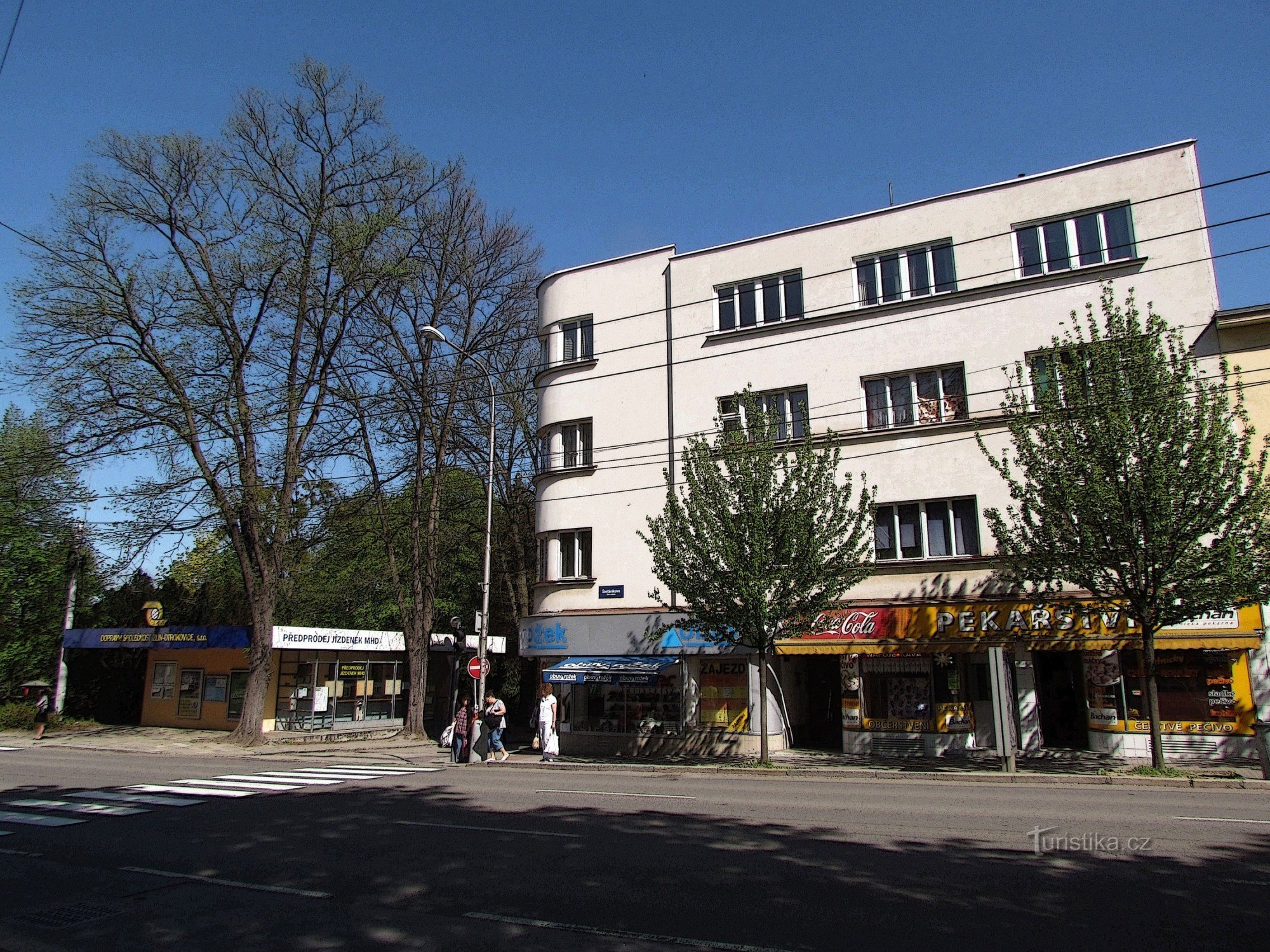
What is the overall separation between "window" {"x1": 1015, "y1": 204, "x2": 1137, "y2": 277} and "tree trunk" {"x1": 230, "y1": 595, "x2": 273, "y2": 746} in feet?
75.4

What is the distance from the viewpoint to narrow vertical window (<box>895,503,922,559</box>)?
2014 cm

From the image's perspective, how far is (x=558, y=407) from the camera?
25.0 m

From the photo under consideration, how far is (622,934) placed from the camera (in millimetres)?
6020

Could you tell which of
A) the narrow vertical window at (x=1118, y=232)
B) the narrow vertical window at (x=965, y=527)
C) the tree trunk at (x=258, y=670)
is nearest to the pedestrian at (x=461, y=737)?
the tree trunk at (x=258, y=670)

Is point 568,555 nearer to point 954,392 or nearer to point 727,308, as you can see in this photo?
point 727,308

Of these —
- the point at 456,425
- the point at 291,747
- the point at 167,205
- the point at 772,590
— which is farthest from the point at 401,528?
the point at 772,590

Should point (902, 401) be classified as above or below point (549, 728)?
above

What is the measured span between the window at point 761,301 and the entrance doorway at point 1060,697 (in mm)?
10493

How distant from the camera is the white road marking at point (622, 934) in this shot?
5.66m

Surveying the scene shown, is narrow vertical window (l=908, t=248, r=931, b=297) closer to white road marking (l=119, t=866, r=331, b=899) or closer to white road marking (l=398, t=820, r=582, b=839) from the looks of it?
white road marking (l=398, t=820, r=582, b=839)

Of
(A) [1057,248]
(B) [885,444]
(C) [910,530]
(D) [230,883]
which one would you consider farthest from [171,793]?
(A) [1057,248]

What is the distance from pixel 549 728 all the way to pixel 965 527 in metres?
11.0

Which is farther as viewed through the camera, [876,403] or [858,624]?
[876,403]

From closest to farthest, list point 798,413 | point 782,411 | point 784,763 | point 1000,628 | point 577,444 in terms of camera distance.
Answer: point 1000,628 → point 784,763 → point 798,413 → point 782,411 → point 577,444
